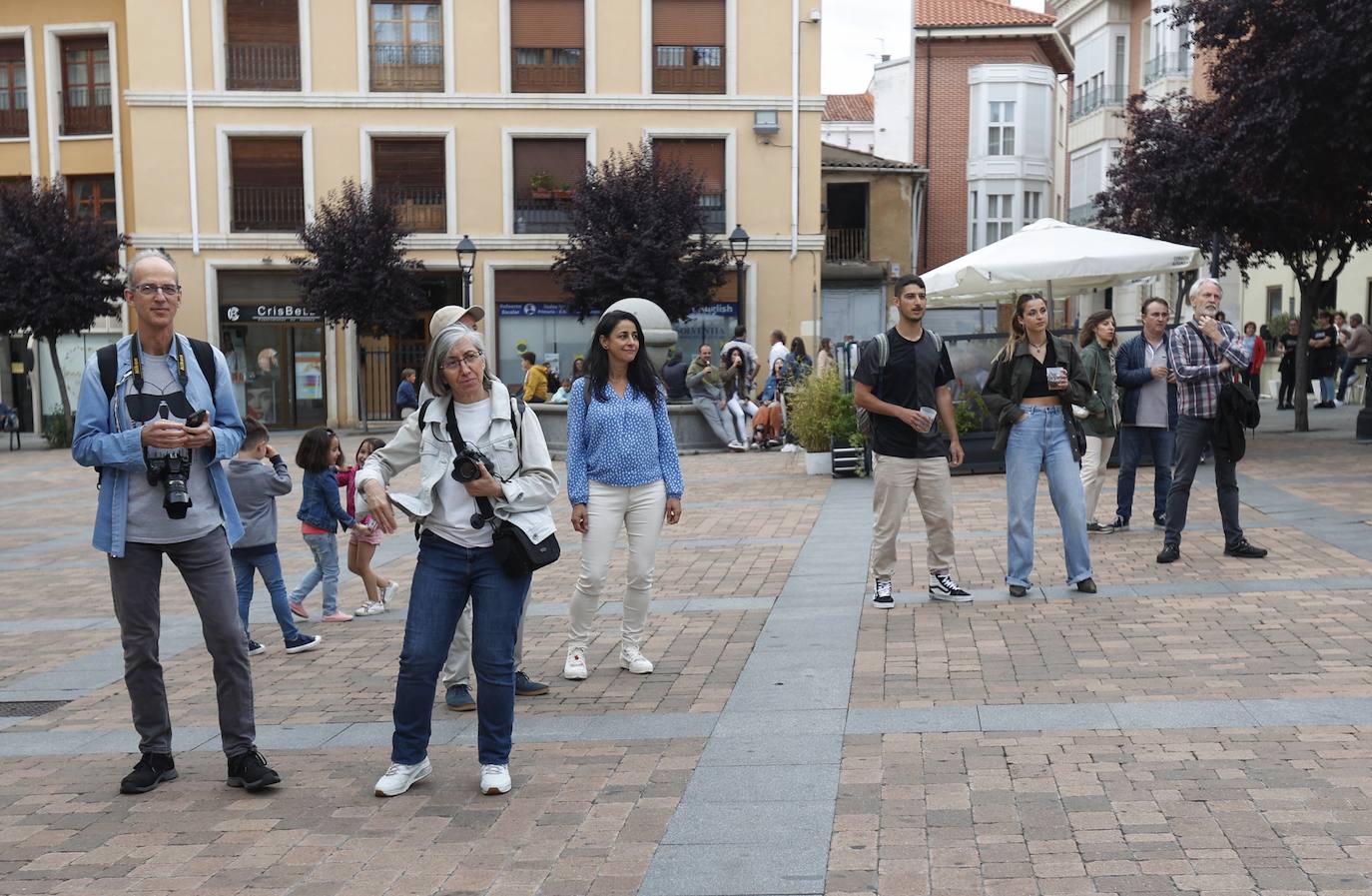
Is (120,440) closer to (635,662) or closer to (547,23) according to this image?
(635,662)

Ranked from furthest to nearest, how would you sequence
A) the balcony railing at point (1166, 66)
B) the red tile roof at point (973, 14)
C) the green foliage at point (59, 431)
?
the red tile roof at point (973, 14)
the balcony railing at point (1166, 66)
the green foliage at point (59, 431)

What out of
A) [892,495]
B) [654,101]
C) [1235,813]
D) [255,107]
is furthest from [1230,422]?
[255,107]

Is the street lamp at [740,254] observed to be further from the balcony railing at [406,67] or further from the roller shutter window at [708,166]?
the balcony railing at [406,67]

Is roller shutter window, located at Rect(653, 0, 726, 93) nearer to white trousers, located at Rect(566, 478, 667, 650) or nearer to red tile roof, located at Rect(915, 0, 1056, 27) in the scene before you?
red tile roof, located at Rect(915, 0, 1056, 27)

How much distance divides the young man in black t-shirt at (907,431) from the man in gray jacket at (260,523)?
3262 mm

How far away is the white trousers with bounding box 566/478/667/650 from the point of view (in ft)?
22.0

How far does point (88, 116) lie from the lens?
1336 inches

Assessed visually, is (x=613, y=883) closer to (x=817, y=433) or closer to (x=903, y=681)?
(x=903, y=681)

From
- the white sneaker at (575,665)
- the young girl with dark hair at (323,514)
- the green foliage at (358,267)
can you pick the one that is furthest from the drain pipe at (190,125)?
the white sneaker at (575,665)

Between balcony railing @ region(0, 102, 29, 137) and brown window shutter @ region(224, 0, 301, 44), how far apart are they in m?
6.08

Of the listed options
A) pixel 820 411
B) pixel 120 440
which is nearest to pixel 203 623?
pixel 120 440

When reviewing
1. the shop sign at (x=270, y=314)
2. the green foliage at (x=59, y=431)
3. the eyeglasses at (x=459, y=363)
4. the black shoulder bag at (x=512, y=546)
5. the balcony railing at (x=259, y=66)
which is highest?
the balcony railing at (x=259, y=66)

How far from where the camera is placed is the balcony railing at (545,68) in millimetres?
32438

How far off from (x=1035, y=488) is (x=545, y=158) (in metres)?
25.8
